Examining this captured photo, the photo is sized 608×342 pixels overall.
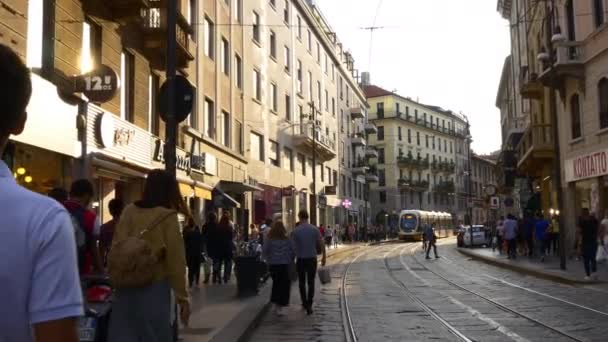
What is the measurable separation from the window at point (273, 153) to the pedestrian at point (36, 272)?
3515 centimetres

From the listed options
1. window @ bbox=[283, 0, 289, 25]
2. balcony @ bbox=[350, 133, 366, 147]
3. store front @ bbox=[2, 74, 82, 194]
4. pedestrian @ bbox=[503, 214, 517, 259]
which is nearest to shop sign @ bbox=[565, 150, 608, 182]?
pedestrian @ bbox=[503, 214, 517, 259]

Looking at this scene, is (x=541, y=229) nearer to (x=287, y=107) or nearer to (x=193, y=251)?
(x=193, y=251)

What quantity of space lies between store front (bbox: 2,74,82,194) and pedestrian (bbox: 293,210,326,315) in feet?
16.9

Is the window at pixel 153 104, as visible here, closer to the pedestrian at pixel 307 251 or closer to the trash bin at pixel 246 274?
the trash bin at pixel 246 274

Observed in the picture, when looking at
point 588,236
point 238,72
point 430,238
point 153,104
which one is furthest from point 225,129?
point 588,236

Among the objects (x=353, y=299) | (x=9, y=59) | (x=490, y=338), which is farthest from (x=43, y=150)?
(x=9, y=59)

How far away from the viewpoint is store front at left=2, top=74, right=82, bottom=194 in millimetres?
12242

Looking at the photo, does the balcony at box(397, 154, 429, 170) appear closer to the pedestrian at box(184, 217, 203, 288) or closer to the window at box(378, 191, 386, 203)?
the window at box(378, 191, 386, 203)

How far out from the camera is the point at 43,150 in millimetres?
13258

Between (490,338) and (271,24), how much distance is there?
31.3 meters

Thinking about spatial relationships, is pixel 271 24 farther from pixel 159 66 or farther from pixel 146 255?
pixel 146 255

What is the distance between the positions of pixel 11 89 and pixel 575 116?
27.1 m

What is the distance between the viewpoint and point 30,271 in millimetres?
1780

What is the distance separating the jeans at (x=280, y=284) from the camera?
11609mm
